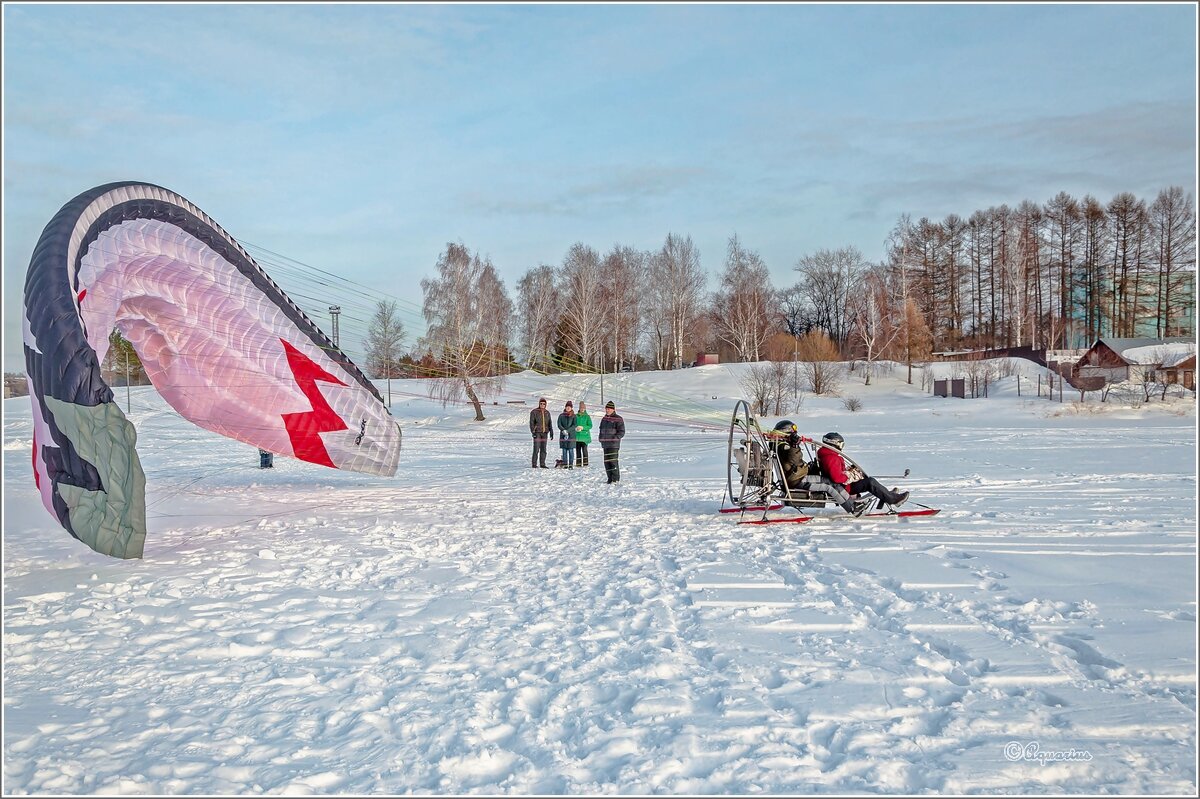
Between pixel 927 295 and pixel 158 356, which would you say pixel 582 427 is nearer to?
pixel 158 356

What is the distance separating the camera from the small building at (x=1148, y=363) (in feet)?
97.0

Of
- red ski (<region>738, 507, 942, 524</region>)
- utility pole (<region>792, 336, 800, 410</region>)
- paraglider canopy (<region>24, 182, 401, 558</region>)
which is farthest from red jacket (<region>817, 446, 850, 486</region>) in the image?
utility pole (<region>792, 336, 800, 410</region>)

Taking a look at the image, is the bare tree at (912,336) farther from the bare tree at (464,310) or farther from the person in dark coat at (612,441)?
the person in dark coat at (612,441)

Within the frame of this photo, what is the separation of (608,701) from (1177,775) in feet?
7.26

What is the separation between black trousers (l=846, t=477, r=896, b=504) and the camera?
26.3 ft

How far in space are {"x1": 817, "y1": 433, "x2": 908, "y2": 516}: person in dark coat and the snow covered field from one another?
0.27m

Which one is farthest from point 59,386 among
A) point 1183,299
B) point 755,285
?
point 1183,299

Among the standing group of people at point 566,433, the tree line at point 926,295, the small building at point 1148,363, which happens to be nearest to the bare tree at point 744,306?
the tree line at point 926,295

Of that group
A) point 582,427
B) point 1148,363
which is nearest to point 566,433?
point 582,427

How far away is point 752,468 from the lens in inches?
330

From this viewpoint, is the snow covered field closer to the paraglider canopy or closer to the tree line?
the paraglider canopy

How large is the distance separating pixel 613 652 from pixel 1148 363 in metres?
35.0

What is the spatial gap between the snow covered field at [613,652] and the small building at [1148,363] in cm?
2537

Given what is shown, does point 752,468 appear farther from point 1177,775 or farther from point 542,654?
point 1177,775
